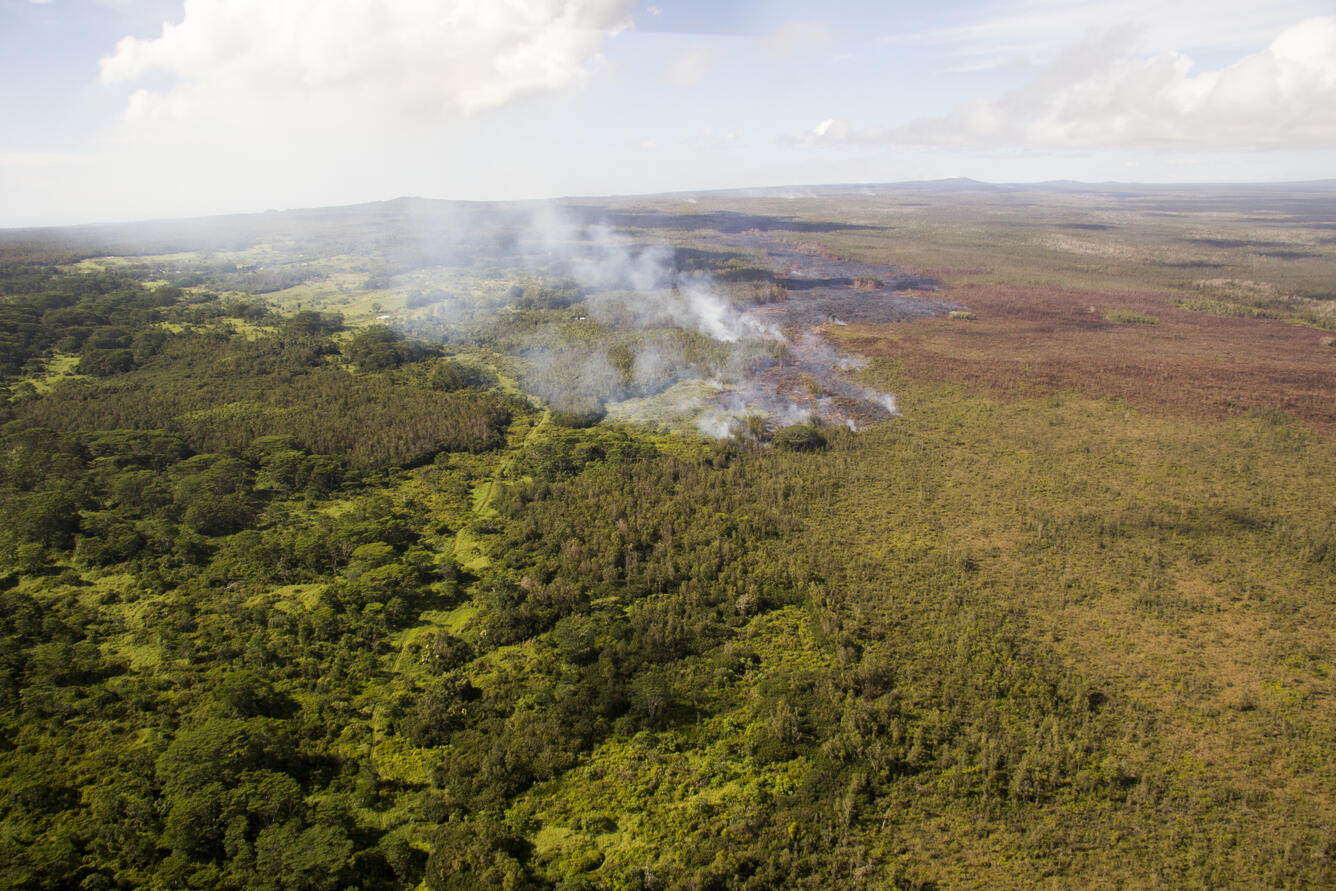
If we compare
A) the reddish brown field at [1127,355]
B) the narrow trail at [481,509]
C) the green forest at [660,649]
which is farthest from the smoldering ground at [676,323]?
the reddish brown field at [1127,355]

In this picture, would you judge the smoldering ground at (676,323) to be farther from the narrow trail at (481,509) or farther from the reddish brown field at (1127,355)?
the reddish brown field at (1127,355)

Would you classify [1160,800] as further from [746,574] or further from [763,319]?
[763,319]

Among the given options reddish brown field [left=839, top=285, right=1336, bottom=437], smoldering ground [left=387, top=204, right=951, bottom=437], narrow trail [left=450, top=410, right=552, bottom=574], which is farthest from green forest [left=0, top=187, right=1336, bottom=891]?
smoldering ground [left=387, top=204, right=951, bottom=437]

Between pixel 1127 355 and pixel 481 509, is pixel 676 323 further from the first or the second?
pixel 1127 355

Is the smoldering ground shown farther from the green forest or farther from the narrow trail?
the narrow trail

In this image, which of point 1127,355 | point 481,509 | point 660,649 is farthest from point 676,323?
point 660,649

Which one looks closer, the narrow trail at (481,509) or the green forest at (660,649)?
the green forest at (660,649)
